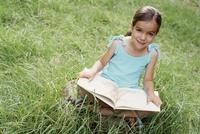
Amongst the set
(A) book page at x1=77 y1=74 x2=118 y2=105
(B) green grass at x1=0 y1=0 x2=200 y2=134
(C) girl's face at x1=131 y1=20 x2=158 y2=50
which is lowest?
(B) green grass at x1=0 y1=0 x2=200 y2=134

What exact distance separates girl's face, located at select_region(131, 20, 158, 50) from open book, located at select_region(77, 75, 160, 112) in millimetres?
311

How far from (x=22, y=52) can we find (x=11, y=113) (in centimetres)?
112

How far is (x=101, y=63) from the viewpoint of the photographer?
10.9 feet

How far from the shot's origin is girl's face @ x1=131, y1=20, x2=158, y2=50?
3123mm

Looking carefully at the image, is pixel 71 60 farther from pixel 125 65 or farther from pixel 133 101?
pixel 133 101

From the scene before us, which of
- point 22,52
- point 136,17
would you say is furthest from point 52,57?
point 136,17

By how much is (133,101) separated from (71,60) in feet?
4.10

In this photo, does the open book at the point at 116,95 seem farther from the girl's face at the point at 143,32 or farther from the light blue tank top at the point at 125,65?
the girl's face at the point at 143,32

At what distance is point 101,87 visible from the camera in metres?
3.07

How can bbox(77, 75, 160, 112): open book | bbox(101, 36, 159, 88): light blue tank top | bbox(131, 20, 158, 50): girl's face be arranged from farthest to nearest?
bbox(101, 36, 159, 88): light blue tank top, bbox(131, 20, 158, 50): girl's face, bbox(77, 75, 160, 112): open book

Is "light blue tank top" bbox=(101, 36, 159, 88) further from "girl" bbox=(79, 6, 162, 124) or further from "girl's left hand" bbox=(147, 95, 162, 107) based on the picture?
"girl's left hand" bbox=(147, 95, 162, 107)

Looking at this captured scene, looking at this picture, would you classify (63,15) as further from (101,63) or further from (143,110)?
(143,110)

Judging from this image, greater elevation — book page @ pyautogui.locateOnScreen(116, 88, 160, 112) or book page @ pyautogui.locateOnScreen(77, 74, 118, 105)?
book page @ pyautogui.locateOnScreen(77, 74, 118, 105)

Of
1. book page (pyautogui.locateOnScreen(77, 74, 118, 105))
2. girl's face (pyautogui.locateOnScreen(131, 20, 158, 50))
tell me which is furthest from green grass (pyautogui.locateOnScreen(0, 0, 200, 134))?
girl's face (pyautogui.locateOnScreen(131, 20, 158, 50))
